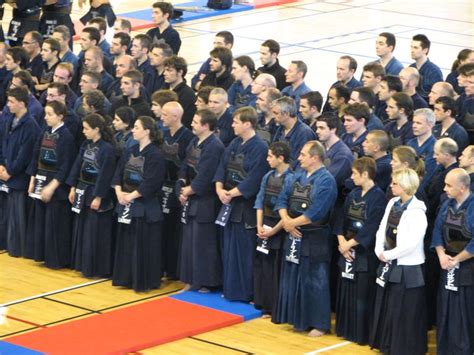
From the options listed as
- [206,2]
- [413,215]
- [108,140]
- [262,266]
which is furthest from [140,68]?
[206,2]

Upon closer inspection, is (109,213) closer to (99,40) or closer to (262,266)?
(262,266)

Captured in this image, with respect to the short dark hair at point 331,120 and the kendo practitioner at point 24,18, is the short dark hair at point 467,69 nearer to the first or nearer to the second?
the short dark hair at point 331,120

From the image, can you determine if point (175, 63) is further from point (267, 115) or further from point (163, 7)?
point (163, 7)

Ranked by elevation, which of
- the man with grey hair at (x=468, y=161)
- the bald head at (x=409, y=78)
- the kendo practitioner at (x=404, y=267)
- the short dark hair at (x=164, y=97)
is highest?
the bald head at (x=409, y=78)

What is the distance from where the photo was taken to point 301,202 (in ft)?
42.7

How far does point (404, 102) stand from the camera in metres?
14.3

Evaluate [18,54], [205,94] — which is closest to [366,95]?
[205,94]

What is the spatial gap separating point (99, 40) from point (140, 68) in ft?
4.10

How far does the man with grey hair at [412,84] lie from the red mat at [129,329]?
369cm

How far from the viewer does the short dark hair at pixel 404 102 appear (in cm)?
1434

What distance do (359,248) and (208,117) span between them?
2.27 metres

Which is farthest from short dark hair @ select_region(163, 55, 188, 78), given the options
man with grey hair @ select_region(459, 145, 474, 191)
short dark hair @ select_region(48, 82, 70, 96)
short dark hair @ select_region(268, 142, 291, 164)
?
man with grey hair @ select_region(459, 145, 474, 191)

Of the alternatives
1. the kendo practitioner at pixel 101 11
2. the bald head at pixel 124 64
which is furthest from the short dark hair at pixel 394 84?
the kendo practitioner at pixel 101 11

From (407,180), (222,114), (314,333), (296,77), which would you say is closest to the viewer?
(407,180)
